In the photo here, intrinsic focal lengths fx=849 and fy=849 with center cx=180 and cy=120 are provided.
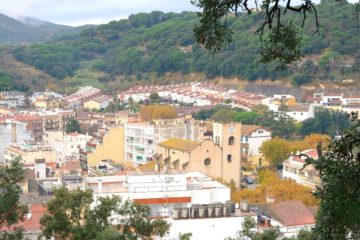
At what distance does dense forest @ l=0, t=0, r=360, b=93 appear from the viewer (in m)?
56.9

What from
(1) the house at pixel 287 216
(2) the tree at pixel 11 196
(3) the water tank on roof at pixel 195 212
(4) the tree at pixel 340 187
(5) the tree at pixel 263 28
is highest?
(5) the tree at pixel 263 28

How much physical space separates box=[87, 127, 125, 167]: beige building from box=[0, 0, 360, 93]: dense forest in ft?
46.8

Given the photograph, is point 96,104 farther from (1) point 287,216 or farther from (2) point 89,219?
(2) point 89,219

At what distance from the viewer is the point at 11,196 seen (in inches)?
364

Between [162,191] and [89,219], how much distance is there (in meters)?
8.57

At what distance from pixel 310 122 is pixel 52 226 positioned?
3229 cm

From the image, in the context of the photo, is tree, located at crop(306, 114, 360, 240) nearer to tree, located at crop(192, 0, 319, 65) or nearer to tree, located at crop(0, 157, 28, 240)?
tree, located at crop(192, 0, 319, 65)

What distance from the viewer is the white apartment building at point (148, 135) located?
31.0 m

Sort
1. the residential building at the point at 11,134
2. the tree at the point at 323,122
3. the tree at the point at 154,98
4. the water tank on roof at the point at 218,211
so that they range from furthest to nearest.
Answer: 1. the tree at the point at 154,98
2. the tree at the point at 323,122
3. the residential building at the point at 11,134
4. the water tank on roof at the point at 218,211

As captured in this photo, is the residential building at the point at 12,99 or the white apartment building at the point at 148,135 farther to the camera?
the residential building at the point at 12,99

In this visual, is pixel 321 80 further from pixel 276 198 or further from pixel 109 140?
pixel 276 198

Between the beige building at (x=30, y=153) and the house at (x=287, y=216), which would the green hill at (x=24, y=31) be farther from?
the house at (x=287, y=216)

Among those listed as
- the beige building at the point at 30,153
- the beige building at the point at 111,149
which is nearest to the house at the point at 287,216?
the beige building at the point at 30,153

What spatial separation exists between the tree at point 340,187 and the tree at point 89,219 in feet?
17.3
